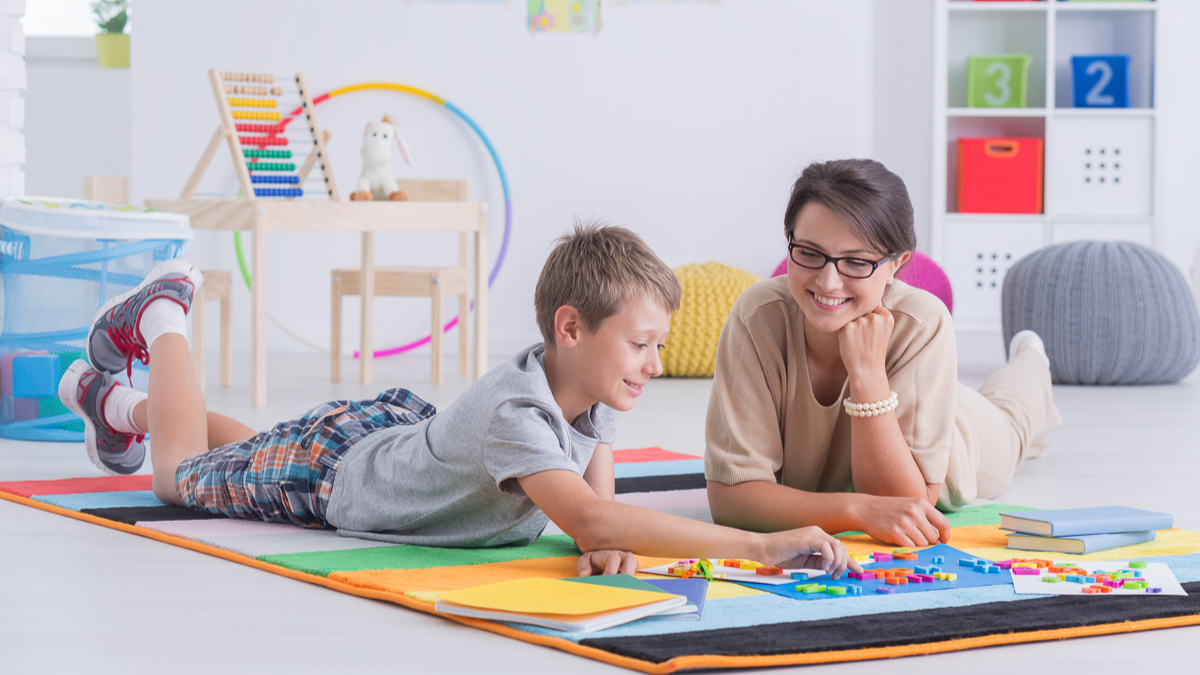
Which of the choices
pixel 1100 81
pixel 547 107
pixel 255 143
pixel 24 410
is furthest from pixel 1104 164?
pixel 24 410

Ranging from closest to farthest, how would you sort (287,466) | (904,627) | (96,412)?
1. (904,627)
2. (287,466)
3. (96,412)

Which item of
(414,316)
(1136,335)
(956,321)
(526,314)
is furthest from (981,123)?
(414,316)

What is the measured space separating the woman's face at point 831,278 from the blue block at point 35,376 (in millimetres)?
1783

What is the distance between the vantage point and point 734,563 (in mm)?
1464

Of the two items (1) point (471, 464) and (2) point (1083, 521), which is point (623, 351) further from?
(2) point (1083, 521)

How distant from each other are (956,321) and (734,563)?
12.6ft

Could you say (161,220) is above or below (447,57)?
below

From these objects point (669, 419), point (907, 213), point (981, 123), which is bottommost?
point (669, 419)

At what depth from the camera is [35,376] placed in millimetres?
2730

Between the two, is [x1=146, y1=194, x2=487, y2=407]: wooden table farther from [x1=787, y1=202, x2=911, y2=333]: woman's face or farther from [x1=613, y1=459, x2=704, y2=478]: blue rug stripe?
[x1=787, y1=202, x2=911, y2=333]: woman's face

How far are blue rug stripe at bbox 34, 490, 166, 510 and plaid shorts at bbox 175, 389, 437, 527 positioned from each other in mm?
119

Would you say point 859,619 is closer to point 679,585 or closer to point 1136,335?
point 679,585

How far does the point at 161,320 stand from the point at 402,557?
714 millimetres

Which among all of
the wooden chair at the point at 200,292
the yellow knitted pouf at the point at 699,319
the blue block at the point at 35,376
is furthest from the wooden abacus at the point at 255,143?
the yellow knitted pouf at the point at 699,319
